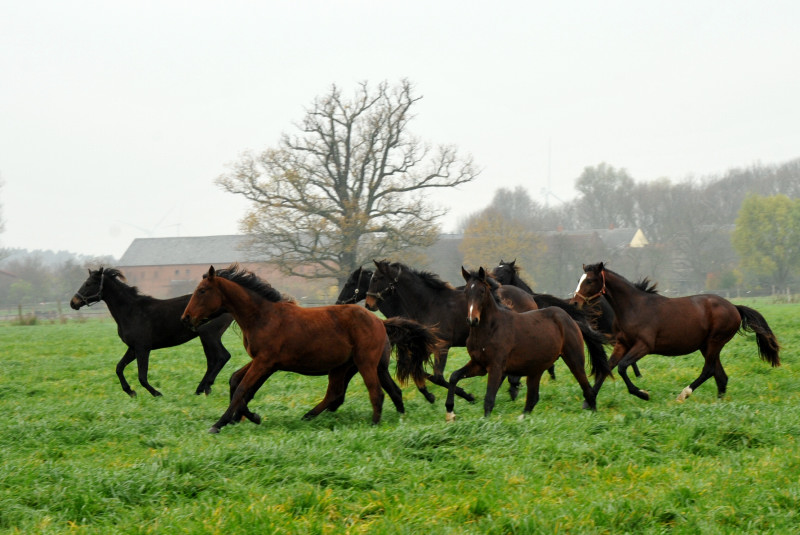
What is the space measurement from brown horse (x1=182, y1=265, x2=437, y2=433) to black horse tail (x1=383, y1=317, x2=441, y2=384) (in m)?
0.47

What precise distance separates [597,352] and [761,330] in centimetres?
261

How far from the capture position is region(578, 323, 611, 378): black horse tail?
9.83m

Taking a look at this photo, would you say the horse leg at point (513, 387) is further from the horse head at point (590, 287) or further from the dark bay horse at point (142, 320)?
the dark bay horse at point (142, 320)

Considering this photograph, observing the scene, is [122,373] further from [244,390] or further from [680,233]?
[680,233]

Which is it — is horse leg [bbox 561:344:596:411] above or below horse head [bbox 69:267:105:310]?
below

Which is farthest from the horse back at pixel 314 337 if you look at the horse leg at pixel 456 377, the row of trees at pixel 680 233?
the row of trees at pixel 680 233

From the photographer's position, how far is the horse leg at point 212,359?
466 inches

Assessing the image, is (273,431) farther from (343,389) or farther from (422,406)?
(422,406)

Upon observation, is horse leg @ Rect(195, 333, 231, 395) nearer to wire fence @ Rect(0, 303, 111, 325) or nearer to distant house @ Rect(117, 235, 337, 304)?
wire fence @ Rect(0, 303, 111, 325)

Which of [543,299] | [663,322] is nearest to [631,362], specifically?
[663,322]

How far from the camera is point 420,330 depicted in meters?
9.45

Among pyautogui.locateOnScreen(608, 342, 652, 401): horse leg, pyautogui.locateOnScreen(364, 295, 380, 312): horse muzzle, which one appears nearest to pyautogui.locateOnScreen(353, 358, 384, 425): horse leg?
pyautogui.locateOnScreen(364, 295, 380, 312): horse muzzle

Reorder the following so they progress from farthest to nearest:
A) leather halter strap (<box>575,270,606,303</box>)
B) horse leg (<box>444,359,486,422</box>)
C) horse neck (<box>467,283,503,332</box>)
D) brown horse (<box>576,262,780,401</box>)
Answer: leather halter strap (<box>575,270,606,303</box>), brown horse (<box>576,262,780,401</box>), horse neck (<box>467,283,503,332</box>), horse leg (<box>444,359,486,422</box>)

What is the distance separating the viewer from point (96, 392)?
39.2 feet
